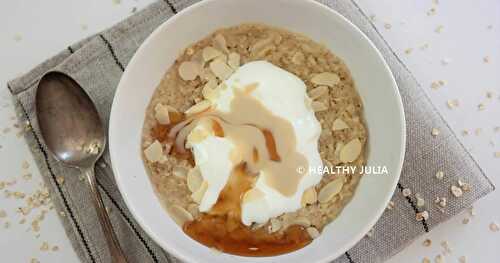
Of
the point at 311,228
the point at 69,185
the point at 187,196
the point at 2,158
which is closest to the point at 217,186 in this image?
the point at 187,196

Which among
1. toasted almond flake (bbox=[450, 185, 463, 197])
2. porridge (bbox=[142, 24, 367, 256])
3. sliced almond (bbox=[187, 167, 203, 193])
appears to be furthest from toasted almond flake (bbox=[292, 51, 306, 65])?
toasted almond flake (bbox=[450, 185, 463, 197])

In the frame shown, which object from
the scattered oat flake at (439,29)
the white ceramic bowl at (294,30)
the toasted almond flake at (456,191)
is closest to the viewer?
the white ceramic bowl at (294,30)

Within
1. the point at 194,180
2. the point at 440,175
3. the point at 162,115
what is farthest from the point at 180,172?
the point at 440,175

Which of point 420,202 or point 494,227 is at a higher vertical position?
point 420,202

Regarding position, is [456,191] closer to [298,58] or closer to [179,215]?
[298,58]

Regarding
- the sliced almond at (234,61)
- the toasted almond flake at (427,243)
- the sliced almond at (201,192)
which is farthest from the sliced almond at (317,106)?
the toasted almond flake at (427,243)

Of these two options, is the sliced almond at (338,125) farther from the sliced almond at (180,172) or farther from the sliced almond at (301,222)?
the sliced almond at (180,172)
